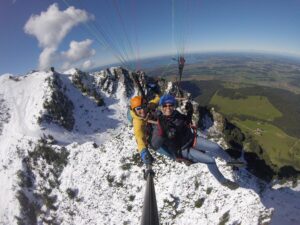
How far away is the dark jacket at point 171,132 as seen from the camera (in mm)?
9469

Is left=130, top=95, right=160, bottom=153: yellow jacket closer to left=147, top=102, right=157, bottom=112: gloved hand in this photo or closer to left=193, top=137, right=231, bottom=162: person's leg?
left=147, top=102, right=157, bottom=112: gloved hand

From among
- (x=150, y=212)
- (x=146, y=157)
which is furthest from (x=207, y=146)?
(x=150, y=212)

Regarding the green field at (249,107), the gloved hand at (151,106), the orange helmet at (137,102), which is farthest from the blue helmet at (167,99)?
the green field at (249,107)

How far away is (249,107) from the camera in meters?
109

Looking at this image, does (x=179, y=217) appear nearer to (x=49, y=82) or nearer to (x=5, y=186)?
(x=5, y=186)

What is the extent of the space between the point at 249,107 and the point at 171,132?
108 metres

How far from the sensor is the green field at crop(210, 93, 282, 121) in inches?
3938

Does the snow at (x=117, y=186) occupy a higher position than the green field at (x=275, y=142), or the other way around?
the snow at (x=117, y=186)

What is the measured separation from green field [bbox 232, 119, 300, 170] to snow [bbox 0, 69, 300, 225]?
2349cm

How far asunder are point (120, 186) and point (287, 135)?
212 feet

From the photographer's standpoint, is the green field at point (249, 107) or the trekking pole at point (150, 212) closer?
the trekking pole at point (150, 212)

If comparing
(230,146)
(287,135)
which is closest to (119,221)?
(230,146)

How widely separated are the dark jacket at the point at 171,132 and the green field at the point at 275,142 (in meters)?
45.8

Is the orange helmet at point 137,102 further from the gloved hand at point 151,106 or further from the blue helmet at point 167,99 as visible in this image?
the blue helmet at point 167,99
